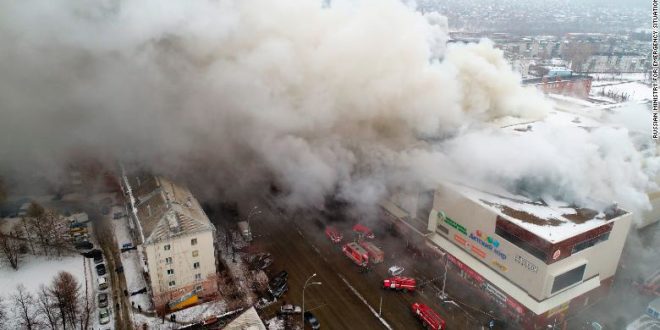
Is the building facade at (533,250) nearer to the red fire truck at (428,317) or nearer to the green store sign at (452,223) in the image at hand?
the green store sign at (452,223)

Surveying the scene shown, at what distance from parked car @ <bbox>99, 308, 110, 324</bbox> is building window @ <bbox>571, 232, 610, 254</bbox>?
17129mm

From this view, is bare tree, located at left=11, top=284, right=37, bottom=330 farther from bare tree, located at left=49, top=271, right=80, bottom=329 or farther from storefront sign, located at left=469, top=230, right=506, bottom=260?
storefront sign, located at left=469, top=230, right=506, bottom=260

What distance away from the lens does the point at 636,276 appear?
66.5ft

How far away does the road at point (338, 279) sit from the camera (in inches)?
674

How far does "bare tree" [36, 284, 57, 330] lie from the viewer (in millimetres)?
15961

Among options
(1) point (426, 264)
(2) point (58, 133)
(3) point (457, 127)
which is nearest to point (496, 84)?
(3) point (457, 127)

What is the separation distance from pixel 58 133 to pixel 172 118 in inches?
196

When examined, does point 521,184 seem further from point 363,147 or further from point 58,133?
point 58,133

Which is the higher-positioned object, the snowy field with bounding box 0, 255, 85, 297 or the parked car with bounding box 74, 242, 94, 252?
the parked car with bounding box 74, 242, 94, 252

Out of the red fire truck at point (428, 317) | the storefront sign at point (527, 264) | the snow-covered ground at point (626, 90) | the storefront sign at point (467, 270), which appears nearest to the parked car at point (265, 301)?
the red fire truck at point (428, 317)

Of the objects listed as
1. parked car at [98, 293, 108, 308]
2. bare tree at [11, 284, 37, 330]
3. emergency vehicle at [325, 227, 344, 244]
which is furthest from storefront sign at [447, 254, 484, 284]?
bare tree at [11, 284, 37, 330]

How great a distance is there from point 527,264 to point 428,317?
4.14 meters

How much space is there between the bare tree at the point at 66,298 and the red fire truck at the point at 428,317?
12449mm

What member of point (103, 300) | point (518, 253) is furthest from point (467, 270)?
point (103, 300)
